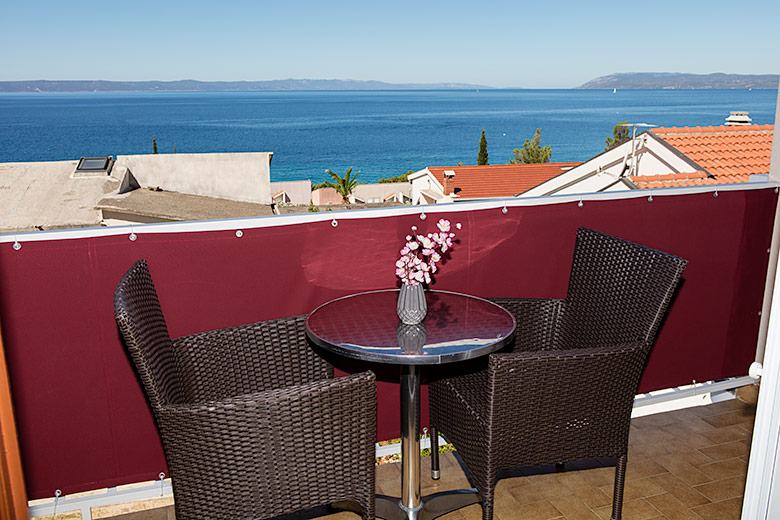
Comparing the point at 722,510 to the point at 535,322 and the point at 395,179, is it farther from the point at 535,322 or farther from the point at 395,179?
the point at 395,179

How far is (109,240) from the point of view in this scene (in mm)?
2303

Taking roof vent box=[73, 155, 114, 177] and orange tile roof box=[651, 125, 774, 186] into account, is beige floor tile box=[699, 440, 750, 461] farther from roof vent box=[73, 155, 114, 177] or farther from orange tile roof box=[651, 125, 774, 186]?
roof vent box=[73, 155, 114, 177]

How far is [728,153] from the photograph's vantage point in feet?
34.3

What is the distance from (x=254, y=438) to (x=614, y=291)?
1.40 meters

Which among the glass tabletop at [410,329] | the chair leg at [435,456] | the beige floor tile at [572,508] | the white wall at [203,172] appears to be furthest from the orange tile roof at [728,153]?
the white wall at [203,172]

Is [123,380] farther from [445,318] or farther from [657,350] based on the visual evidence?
[657,350]

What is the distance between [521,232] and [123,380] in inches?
66.7

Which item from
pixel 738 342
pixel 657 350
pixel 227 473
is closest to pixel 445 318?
pixel 227 473

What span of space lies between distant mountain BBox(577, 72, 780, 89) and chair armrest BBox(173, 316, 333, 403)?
271ft

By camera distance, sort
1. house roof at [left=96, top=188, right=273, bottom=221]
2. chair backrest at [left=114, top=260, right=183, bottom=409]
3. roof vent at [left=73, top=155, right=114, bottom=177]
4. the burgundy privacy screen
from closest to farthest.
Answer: chair backrest at [left=114, top=260, right=183, bottom=409] → the burgundy privacy screen → house roof at [left=96, top=188, right=273, bottom=221] → roof vent at [left=73, top=155, right=114, bottom=177]

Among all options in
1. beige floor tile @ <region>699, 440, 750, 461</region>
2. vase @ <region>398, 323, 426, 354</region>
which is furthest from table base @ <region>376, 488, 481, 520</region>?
beige floor tile @ <region>699, 440, 750, 461</region>

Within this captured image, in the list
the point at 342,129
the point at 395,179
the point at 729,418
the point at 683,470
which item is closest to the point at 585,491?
the point at 683,470

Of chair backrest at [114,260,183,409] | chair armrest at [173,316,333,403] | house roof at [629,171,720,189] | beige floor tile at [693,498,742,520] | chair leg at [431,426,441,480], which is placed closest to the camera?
chair backrest at [114,260,183,409]

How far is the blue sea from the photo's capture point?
64625 millimetres
